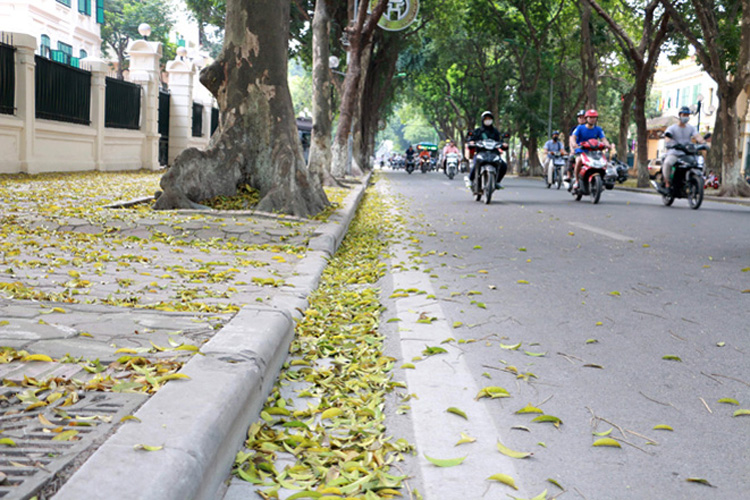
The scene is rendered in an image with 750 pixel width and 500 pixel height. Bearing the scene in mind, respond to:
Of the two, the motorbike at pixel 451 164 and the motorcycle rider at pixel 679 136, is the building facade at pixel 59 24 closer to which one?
the motorbike at pixel 451 164

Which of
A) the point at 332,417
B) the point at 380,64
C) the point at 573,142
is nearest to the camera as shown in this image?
the point at 332,417

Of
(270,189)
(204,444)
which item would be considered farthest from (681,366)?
(270,189)

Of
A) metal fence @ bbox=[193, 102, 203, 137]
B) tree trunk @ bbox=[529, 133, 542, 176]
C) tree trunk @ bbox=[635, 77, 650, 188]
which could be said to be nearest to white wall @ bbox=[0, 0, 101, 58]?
metal fence @ bbox=[193, 102, 203, 137]

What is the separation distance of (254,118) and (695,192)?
9.13 meters

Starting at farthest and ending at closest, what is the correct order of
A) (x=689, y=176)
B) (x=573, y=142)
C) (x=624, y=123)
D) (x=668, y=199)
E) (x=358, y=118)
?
(x=358, y=118) → (x=624, y=123) → (x=573, y=142) → (x=668, y=199) → (x=689, y=176)

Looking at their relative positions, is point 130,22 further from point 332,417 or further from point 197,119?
point 332,417

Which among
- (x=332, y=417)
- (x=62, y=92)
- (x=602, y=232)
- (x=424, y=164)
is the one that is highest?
(x=62, y=92)

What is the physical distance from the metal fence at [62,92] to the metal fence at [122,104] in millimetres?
1145


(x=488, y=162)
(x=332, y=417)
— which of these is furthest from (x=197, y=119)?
(x=332, y=417)

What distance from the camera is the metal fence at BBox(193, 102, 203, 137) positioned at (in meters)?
30.0

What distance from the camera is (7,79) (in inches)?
655

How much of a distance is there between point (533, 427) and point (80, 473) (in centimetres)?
179

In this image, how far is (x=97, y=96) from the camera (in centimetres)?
2108

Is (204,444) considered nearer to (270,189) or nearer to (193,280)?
(193,280)
